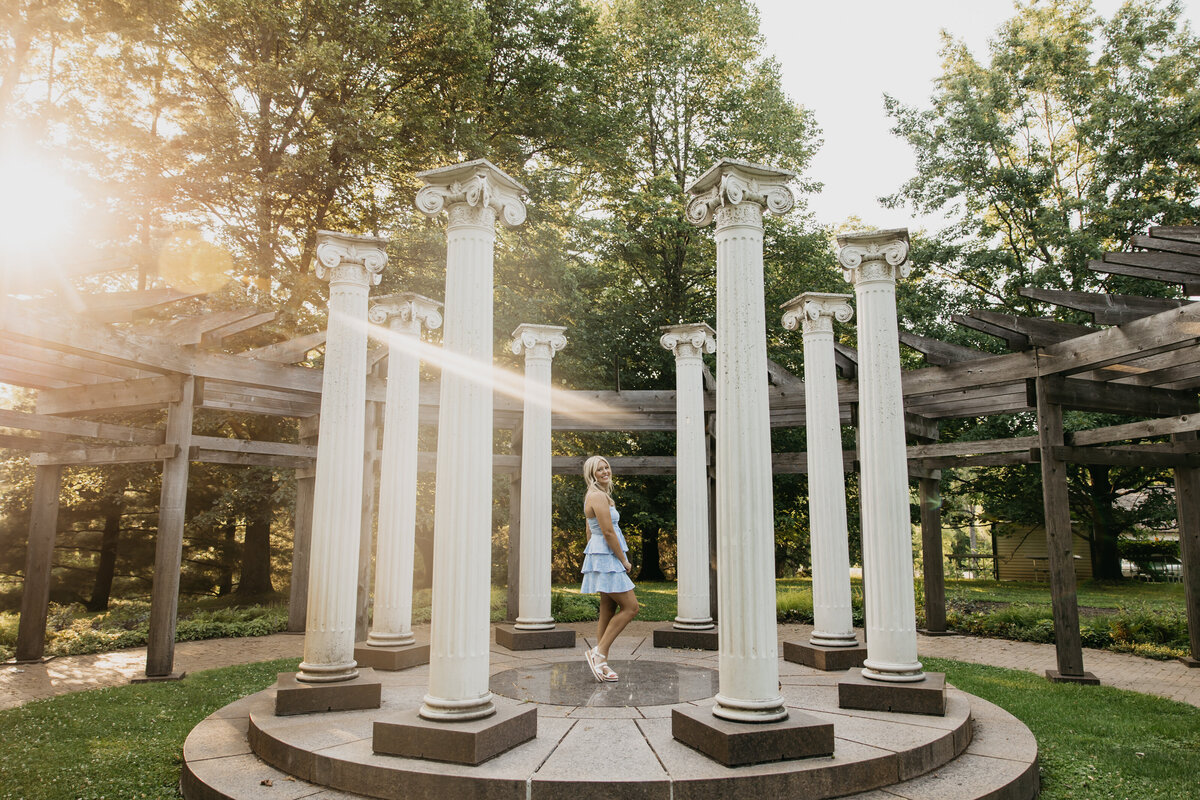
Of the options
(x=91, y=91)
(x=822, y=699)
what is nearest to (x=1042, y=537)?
(x=822, y=699)

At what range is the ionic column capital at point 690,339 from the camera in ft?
33.1

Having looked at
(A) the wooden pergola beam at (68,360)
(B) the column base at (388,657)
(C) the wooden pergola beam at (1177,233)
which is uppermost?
(C) the wooden pergola beam at (1177,233)

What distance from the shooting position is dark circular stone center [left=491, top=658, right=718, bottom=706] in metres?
6.34

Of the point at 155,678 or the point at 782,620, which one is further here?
the point at 782,620

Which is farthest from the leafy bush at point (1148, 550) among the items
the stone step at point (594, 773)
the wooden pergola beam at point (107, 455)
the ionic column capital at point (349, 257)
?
the wooden pergola beam at point (107, 455)

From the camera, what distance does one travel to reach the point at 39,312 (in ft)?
23.8

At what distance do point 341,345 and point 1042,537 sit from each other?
33.6 metres

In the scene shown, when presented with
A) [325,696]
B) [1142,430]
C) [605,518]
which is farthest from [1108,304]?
[325,696]

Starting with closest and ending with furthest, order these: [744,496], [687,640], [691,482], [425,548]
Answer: [744,496]
[687,640]
[691,482]
[425,548]

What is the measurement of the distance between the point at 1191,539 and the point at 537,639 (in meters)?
9.23

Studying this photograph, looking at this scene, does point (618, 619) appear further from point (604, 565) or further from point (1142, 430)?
point (1142, 430)

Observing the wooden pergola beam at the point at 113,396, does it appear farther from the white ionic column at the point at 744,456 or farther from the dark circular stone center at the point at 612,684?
the white ionic column at the point at 744,456

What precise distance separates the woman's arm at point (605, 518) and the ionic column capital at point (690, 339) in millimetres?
3687

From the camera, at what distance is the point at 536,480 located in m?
9.78
